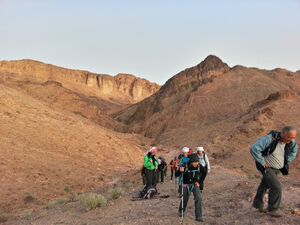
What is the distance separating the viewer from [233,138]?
→ 47125 mm

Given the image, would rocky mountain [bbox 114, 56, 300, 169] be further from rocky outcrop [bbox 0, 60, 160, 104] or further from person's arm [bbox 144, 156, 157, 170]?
rocky outcrop [bbox 0, 60, 160, 104]

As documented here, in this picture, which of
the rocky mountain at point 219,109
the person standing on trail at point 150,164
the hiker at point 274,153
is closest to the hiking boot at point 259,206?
the hiker at point 274,153

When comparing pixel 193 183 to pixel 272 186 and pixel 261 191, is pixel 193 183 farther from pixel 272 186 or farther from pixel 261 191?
pixel 272 186

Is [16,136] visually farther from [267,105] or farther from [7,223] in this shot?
[267,105]

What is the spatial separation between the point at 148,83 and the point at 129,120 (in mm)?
60394

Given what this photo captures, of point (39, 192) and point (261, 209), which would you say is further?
point (39, 192)

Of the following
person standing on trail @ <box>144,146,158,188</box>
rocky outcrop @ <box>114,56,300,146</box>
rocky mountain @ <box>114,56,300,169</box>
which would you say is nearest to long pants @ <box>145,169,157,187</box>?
person standing on trail @ <box>144,146,158,188</box>

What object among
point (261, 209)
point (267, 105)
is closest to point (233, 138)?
point (267, 105)

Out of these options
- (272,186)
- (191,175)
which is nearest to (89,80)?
(191,175)

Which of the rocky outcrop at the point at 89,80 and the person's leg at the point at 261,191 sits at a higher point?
the rocky outcrop at the point at 89,80

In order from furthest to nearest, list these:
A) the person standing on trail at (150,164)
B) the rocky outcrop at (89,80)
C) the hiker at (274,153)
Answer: the rocky outcrop at (89,80) < the person standing on trail at (150,164) < the hiker at (274,153)

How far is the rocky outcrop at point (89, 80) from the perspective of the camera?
113 metres

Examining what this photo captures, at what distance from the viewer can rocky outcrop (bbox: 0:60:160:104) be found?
113 meters

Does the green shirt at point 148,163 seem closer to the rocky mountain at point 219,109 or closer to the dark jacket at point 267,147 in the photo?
the dark jacket at point 267,147
